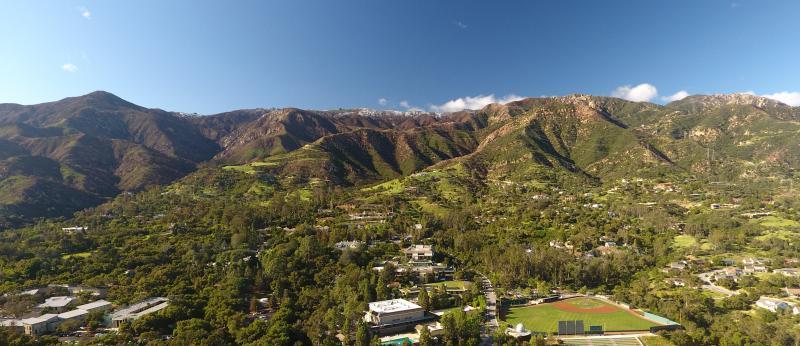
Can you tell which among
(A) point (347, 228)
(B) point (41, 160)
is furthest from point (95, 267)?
(B) point (41, 160)

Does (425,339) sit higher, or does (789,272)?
(789,272)

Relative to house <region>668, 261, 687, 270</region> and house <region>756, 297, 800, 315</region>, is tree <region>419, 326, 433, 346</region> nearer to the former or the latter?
house <region>756, 297, 800, 315</region>

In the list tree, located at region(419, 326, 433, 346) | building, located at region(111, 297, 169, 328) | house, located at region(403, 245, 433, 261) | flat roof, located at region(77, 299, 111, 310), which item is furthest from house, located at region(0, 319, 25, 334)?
house, located at region(403, 245, 433, 261)

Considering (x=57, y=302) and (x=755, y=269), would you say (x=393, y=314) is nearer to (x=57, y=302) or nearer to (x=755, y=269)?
(x=57, y=302)

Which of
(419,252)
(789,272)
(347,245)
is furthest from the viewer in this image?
(419,252)

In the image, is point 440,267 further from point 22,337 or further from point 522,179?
point 522,179

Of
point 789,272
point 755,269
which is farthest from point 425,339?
point 789,272
